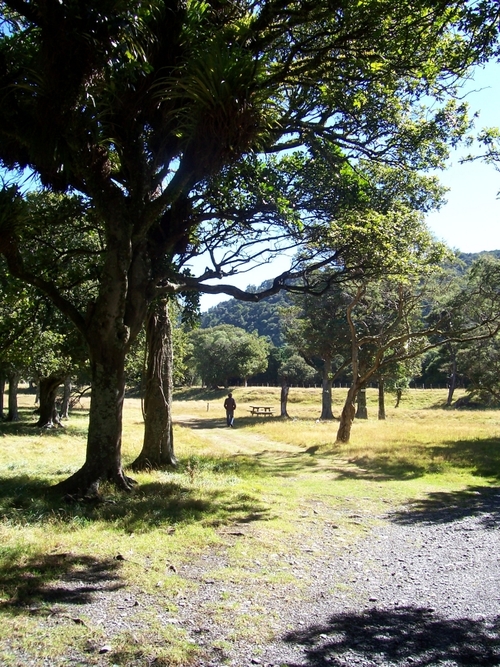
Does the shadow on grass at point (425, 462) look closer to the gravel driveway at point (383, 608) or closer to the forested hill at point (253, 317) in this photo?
the gravel driveway at point (383, 608)

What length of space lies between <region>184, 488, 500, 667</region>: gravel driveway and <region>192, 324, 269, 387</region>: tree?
209 ft

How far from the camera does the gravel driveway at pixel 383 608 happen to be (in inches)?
140

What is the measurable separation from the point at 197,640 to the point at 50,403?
24.1 metres

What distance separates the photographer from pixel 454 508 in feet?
29.1

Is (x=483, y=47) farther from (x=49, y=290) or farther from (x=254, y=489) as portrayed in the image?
(x=254, y=489)

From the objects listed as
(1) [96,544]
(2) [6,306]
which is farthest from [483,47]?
(2) [6,306]

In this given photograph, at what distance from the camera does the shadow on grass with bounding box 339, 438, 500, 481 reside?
1284cm

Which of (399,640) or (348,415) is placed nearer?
(399,640)

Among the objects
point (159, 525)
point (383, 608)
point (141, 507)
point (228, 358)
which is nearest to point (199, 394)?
point (228, 358)

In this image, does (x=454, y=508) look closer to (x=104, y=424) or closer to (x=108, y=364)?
(x=104, y=424)

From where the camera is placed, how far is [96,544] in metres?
5.81

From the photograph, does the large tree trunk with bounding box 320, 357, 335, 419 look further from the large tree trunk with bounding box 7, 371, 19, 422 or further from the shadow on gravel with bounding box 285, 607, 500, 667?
the shadow on gravel with bounding box 285, 607, 500, 667

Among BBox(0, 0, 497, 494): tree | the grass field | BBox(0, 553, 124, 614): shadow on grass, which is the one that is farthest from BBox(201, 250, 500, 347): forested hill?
BBox(0, 553, 124, 614): shadow on grass

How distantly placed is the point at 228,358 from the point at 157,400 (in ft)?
203
